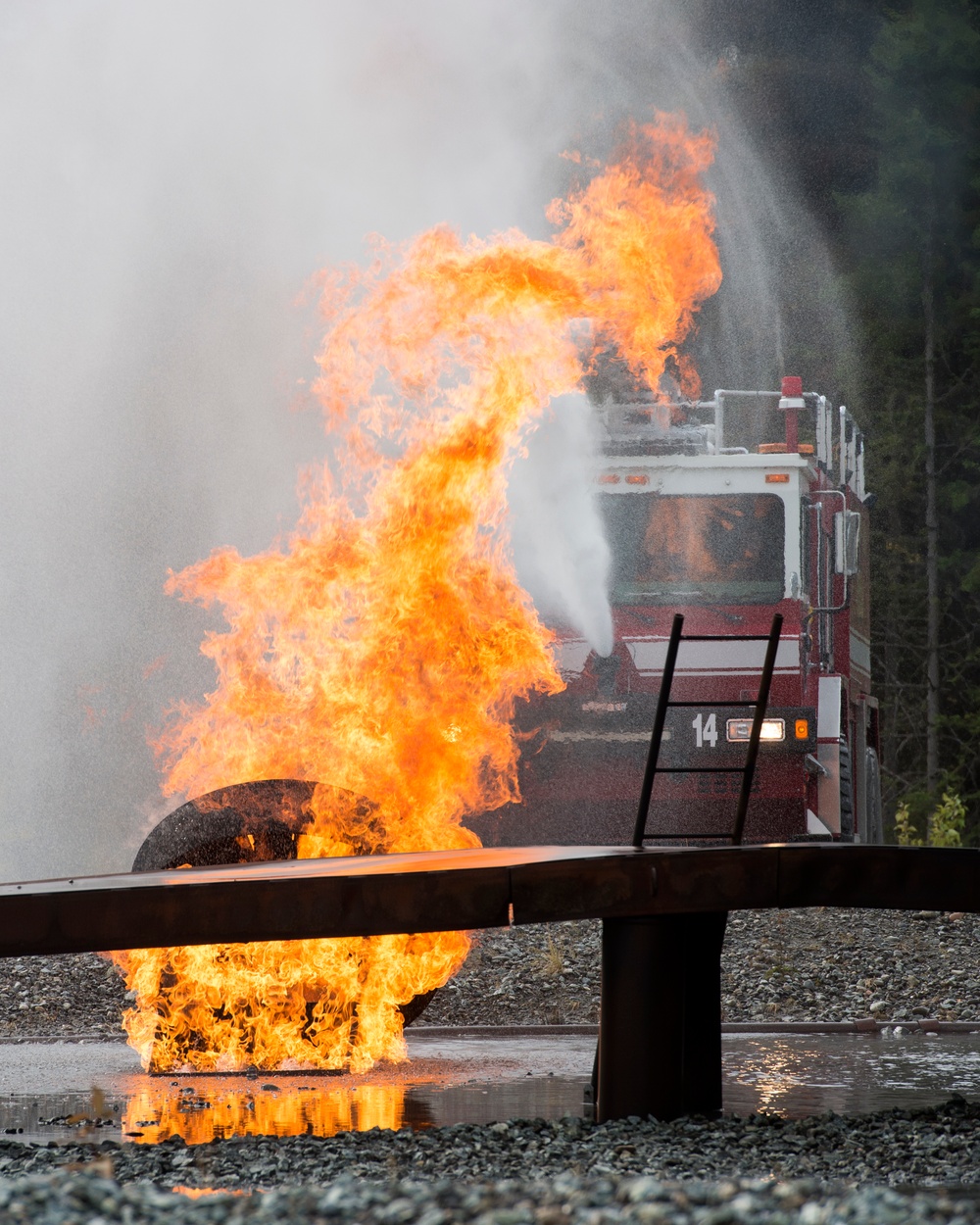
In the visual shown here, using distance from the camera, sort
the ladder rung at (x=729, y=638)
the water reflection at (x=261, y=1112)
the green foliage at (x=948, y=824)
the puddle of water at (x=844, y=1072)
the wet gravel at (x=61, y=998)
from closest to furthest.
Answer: the water reflection at (x=261, y=1112), the puddle of water at (x=844, y=1072), the ladder rung at (x=729, y=638), the wet gravel at (x=61, y=998), the green foliage at (x=948, y=824)

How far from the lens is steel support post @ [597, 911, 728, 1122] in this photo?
539 centimetres

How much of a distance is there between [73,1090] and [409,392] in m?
4.89

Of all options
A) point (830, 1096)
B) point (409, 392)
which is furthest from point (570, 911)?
point (409, 392)

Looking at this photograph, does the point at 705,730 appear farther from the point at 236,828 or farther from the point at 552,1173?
the point at 552,1173

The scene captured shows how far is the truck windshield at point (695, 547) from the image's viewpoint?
1120 cm

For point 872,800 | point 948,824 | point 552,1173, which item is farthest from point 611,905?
point 948,824

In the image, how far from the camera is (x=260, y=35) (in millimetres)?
16234

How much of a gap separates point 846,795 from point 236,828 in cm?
622

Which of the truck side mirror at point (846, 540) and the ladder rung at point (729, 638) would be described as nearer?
the ladder rung at point (729, 638)

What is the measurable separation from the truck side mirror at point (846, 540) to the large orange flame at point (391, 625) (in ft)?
8.15

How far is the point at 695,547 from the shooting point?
1121cm

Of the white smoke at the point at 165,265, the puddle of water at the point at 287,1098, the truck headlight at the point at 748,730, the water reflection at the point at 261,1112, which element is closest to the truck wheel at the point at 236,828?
the puddle of water at the point at 287,1098

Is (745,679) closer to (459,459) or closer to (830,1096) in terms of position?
(459,459)

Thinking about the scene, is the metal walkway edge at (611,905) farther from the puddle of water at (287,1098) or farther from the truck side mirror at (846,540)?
the truck side mirror at (846,540)
